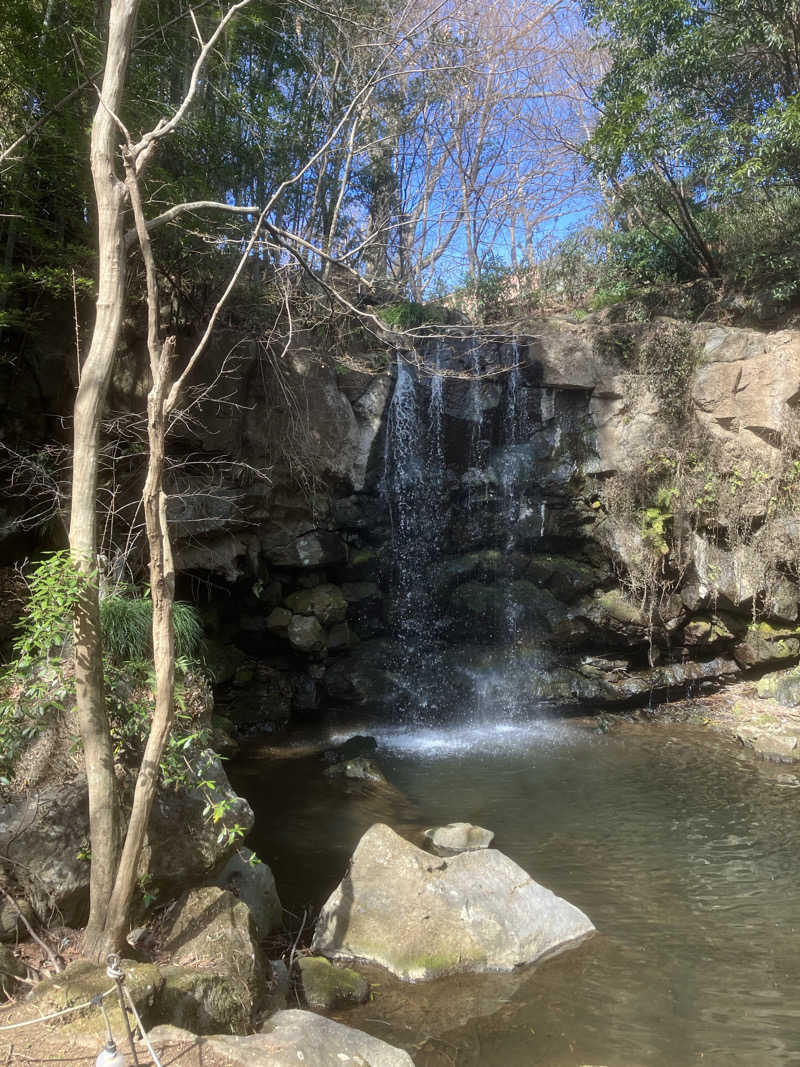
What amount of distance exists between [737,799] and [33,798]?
19.1ft

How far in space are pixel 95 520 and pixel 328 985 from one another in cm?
277

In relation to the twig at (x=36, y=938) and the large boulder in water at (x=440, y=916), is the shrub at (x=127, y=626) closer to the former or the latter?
the twig at (x=36, y=938)

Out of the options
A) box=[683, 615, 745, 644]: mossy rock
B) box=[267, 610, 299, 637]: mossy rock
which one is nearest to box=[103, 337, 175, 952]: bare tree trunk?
box=[267, 610, 299, 637]: mossy rock

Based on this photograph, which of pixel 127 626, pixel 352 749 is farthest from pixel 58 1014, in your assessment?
pixel 352 749

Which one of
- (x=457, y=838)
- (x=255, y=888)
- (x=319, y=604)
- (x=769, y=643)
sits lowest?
(x=457, y=838)

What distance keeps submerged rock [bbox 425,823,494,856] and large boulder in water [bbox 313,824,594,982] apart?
75 centimetres

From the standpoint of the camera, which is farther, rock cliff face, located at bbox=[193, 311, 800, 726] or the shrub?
rock cliff face, located at bbox=[193, 311, 800, 726]

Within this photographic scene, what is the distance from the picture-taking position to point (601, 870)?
527cm

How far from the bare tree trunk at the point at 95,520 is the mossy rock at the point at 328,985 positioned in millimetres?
1177

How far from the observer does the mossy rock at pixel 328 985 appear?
379 centimetres

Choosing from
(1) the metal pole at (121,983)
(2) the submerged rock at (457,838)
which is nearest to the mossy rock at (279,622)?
(2) the submerged rock at (457,838)

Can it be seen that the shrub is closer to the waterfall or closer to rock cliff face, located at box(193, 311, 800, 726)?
rock cliff face, located at box(193, 311, 800, 726)

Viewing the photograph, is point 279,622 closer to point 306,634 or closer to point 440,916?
point 306,634

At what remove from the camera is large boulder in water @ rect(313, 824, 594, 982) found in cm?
418
